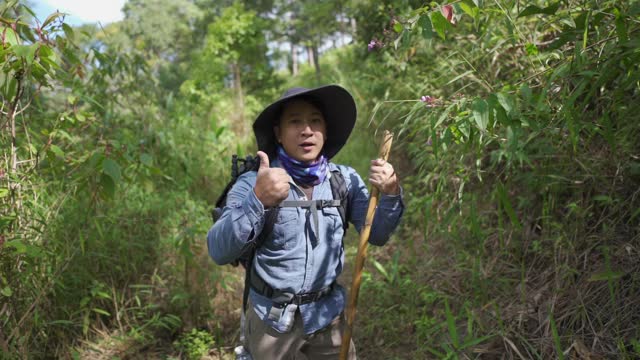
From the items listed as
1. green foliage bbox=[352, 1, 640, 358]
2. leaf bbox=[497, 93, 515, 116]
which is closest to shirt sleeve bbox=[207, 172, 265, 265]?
green foliage bbox=[352, 1, 640, 358]

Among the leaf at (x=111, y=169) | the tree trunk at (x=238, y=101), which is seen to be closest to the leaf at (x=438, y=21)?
the leaf at (x=111, y=169)

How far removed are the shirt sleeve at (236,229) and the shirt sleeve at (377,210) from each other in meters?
0.53

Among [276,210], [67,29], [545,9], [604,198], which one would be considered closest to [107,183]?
[67,29]

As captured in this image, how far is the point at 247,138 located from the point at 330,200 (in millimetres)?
6426

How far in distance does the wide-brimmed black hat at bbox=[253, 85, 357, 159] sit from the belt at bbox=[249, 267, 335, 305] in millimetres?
566

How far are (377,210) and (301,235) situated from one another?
346 mm

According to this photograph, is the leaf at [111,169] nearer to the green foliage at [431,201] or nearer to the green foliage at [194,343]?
the green foliage at [431,201]

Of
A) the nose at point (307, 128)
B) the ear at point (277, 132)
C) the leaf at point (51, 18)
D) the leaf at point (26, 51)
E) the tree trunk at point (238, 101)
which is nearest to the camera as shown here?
the leaf at point (26, 51)

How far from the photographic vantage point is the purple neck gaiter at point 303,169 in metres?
1.78

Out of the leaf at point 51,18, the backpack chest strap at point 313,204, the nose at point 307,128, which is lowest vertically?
the backpack chest strap at point 313,204

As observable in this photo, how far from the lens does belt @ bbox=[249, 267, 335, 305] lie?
5.63 feet

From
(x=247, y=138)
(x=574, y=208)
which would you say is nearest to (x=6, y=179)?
(x=574, y=208)

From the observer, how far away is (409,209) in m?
4.03

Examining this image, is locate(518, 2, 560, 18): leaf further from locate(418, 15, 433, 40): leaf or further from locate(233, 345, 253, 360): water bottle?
locate(233, 345, 253, 360): water bottle
